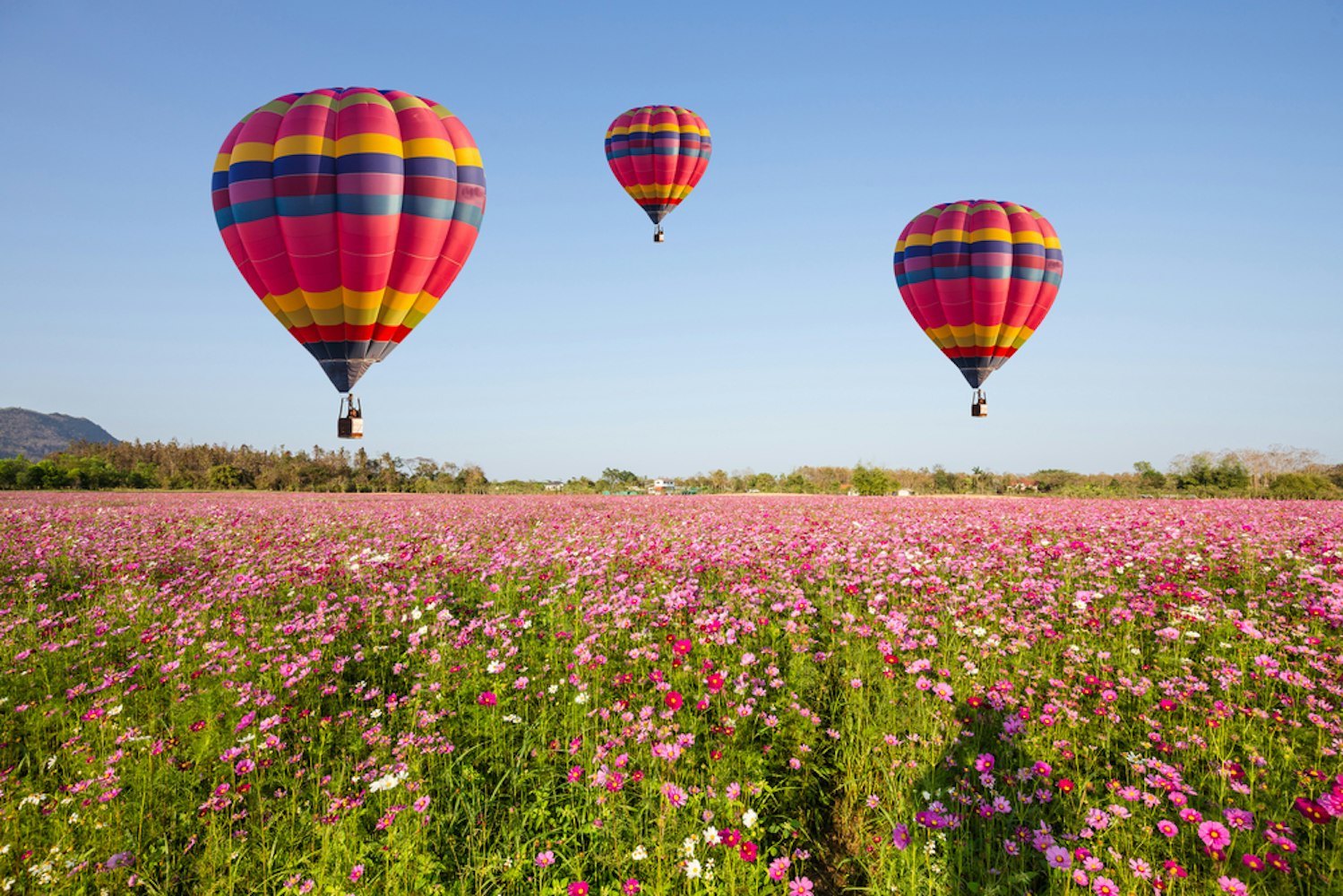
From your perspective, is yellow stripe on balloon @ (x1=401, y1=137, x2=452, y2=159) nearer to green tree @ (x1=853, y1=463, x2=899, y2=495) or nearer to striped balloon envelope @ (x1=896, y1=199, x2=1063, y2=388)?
striped balloon envelope @ (x1=896, y1=199, x2=1063, y2=388)

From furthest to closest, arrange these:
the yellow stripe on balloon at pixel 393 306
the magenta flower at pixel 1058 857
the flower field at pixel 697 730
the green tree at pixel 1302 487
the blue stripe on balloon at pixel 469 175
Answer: the green tree at pixel 1302 487 < the blue stripe on balloon at pixel 469 175 < the yellow stripe on balloon at pixel 393 306 < the flower field at pixel 697 730 < the magenta flower at pixel 1058 857

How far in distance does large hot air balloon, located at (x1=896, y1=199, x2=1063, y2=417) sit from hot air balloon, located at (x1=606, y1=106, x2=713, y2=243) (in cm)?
988

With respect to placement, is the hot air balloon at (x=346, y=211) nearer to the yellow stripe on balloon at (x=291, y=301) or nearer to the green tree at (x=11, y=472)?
the yellow stripe on balloon at (x=291, y=301)

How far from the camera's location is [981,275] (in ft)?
51.2

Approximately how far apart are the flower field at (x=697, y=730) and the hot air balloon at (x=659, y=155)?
18.9m

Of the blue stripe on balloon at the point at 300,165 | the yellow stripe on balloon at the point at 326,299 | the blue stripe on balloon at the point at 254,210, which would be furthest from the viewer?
the yellow stripe on balloon at the point at 326,299

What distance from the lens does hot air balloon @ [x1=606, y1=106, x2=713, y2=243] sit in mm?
23547

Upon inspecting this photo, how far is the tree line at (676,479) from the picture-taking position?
3500cm

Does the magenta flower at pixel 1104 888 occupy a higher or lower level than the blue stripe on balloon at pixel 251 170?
lower

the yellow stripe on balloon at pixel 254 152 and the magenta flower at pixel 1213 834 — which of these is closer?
the magenta flower at pixel 1213 834

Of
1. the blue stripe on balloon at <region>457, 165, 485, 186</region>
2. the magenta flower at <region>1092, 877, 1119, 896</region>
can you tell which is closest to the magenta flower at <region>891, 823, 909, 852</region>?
the magenta flower at <region>1092, 877, 1119, 896</region>

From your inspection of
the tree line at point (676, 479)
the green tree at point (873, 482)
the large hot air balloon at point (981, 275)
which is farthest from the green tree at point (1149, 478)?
the large hot air balloon at point (981, 275)

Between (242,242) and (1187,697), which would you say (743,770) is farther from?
(242,242)

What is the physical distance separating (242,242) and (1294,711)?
13473 millimetres
